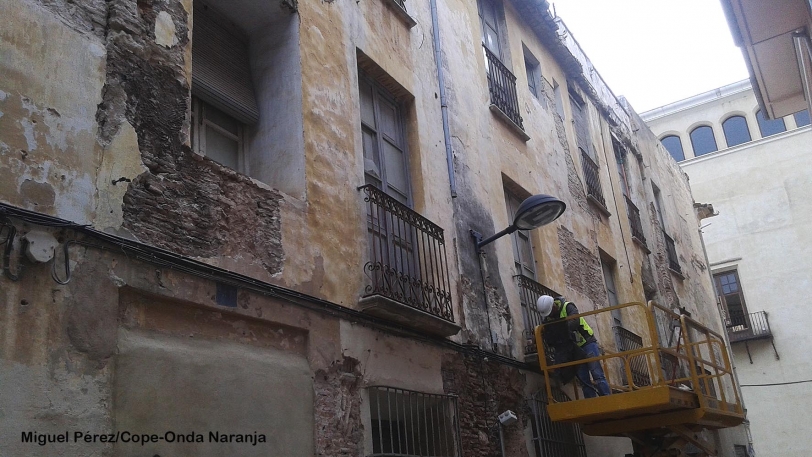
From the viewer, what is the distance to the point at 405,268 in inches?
297

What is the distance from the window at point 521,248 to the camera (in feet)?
34.2

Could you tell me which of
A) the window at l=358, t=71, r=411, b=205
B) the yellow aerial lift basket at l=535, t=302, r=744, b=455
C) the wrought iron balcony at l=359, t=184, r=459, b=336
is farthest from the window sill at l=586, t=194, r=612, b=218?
the wrought iron balcony at l=359, t=184, r=459, b=336

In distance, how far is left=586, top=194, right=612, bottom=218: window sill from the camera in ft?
44.9

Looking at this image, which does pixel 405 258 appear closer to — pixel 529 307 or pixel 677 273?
pixel 529 307

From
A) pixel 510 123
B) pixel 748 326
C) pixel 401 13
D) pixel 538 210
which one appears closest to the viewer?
pixel 538 210

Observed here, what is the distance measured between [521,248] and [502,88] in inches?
97.6

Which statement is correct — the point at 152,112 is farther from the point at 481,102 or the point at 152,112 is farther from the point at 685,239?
the point at 685,239

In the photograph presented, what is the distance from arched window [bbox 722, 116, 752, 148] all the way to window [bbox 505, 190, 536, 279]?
22.4 meters

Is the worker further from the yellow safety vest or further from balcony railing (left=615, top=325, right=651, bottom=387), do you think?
balcony railing (left=615, top=325, right=651, bottom=387)

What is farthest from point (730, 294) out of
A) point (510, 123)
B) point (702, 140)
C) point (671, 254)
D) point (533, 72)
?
point (510, 123)

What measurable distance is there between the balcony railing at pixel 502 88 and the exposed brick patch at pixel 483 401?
406cm

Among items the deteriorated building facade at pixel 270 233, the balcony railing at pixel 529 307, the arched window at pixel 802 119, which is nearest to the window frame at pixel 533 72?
the deteriorated building facade at pixel 270 233

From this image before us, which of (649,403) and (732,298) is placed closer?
(649,403)

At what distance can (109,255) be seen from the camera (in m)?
4.48
